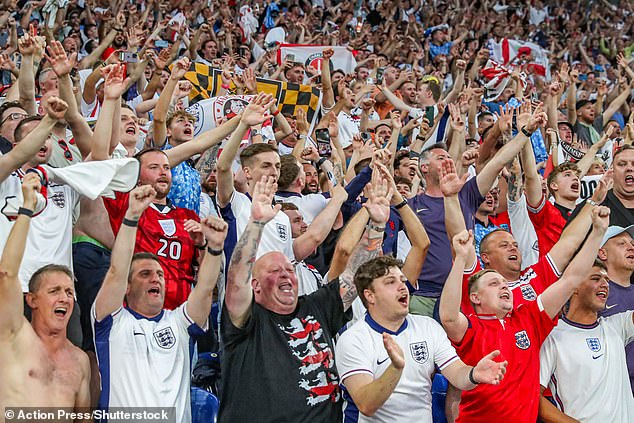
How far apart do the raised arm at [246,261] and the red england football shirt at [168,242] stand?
0.89 metres

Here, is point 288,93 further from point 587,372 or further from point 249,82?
point 587,372

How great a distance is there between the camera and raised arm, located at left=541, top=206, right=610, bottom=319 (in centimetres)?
543

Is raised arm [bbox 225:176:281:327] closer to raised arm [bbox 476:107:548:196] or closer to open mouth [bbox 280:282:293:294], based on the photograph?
open mouth [bbox 280:282:293:294]

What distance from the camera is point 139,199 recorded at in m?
4.74

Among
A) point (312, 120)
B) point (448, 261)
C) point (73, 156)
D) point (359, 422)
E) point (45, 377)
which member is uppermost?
point (312, 120)

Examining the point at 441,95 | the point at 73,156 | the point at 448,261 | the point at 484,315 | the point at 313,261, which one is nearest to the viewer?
the point at 484,315

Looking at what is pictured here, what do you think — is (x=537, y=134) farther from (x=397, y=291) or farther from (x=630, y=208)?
(x=397, y=291)

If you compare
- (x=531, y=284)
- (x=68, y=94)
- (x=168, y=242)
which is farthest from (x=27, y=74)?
(x=531, y=284)

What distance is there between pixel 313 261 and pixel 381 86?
16.0 feet

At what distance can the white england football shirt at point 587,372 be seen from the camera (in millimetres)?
5414

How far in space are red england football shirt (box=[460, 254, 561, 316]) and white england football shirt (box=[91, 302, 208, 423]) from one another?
6.23ft

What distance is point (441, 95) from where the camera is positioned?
40.9 feet

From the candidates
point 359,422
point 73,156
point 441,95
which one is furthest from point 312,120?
point 359,422

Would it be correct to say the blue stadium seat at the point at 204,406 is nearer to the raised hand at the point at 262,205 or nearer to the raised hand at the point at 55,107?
the raised hand at the point at 262,205
